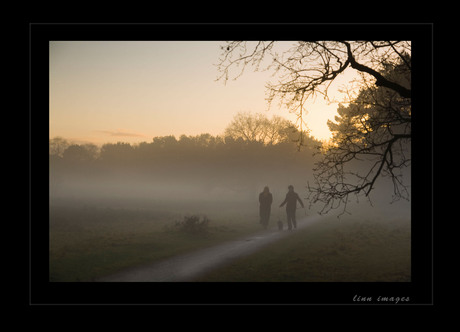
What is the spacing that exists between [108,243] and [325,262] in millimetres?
8733

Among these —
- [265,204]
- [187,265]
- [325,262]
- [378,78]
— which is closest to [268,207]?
[265,204]

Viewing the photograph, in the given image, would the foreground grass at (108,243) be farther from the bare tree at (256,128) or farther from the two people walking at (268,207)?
the bare tree at (256,128)

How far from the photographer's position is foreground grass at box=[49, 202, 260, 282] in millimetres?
10117

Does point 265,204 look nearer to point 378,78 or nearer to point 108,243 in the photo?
point 108,243

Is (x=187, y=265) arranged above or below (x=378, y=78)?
below

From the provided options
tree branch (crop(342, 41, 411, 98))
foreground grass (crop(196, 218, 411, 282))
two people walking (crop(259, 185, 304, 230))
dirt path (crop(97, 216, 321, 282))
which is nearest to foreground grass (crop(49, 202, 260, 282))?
dirt path (crop(97, 216, 321, 282))

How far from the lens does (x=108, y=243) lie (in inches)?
547

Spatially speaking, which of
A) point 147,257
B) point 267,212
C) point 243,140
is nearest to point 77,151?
point 243,140
